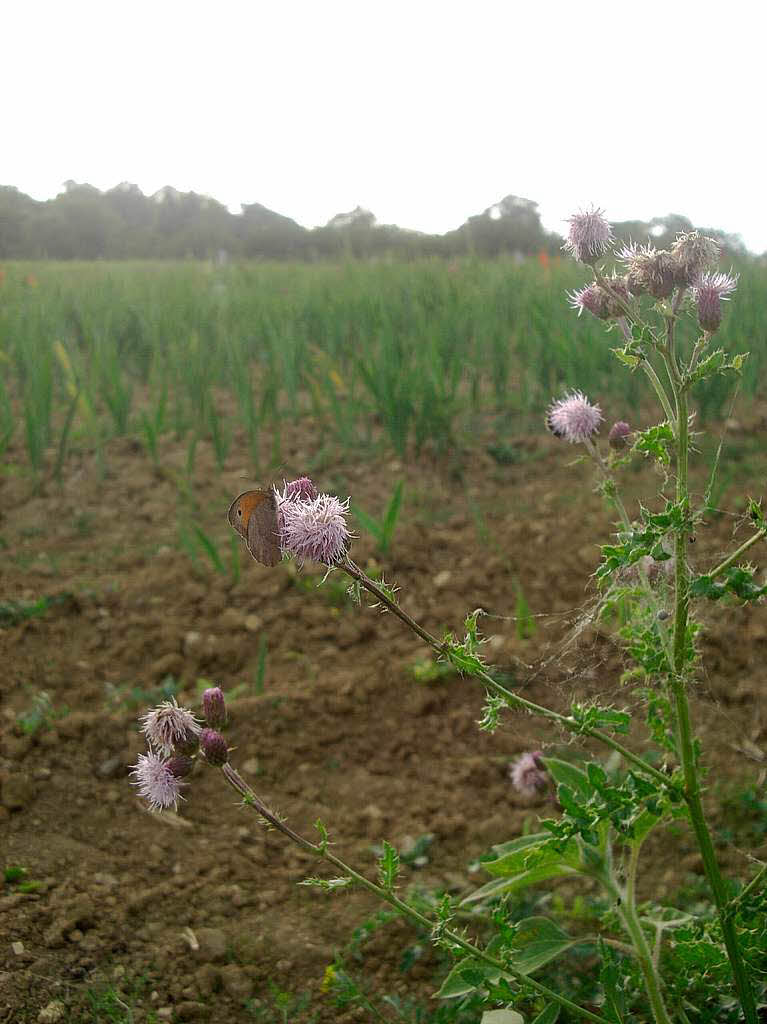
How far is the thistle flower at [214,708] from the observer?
1.36 meters

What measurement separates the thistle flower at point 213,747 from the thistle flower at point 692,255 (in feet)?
3.10

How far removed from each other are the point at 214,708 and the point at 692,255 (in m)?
0.96

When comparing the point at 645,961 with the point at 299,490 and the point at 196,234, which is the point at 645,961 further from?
the point at 196,234

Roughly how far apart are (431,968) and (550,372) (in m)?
3.30

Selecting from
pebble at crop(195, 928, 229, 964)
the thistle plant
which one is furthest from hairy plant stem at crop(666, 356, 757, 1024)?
pebble at crop(195, 928, 229, 964)

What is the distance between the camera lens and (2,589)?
3.23 meters

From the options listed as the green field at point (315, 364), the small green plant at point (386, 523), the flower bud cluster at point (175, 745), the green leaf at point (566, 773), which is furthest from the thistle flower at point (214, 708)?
the green field at point (315, 364)

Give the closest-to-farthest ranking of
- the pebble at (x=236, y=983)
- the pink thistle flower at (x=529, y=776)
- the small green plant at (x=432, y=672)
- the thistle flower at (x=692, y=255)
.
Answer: the thistle flower at (x=692, y=255), the pebble at (x=236, y=983), the pink thistle flower at (x=529, y=776), the small green plant at (x=432, y=672)

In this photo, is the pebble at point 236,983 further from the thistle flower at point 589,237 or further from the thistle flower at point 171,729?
the thistle flower at point 589,237

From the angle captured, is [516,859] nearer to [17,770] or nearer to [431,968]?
[431,968]

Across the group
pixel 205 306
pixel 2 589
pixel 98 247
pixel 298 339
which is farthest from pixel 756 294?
pixel 2 589

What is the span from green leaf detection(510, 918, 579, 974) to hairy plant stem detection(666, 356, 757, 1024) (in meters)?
0.32

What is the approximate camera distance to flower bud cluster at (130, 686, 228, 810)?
130cm

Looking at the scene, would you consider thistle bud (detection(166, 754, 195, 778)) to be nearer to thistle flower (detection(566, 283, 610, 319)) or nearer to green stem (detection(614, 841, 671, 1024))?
green stem (detection(614, 841, 671, 1024))
